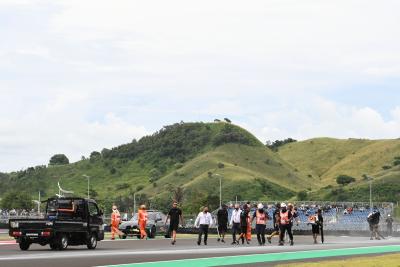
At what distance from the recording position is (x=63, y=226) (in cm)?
2998

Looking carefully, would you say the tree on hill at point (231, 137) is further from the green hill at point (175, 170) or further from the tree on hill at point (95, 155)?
the tree on hill at point (95, 155)

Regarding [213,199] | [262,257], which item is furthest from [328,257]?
[213,199]

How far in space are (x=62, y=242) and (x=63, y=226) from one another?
0.53m

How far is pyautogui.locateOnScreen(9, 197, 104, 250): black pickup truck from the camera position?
29.4 metres

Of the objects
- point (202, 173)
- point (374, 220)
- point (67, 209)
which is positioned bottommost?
point (67, 209)

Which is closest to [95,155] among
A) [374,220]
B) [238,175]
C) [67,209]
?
[238,175]

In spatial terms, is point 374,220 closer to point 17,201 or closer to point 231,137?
point 17,201

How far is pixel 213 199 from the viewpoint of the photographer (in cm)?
11181

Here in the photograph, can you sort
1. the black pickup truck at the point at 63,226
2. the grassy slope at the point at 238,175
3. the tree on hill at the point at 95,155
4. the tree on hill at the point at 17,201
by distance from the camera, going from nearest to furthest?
1. the black pickup truck at the point at 63,226
2. the tree on hill at the point at 17,201
3. the grassy slope at the point at 238,175
4. the tree on hill at the point at 95,155

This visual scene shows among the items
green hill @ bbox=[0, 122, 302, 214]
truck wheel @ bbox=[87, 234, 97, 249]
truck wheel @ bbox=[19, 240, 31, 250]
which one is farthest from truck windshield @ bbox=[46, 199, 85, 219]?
green hill @ bbox=[0, 122, 302, 214]

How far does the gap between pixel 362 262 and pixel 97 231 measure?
40.3 ft

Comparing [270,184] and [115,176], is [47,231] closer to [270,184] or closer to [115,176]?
[270,184]

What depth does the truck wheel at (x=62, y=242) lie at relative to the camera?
29.9 meters

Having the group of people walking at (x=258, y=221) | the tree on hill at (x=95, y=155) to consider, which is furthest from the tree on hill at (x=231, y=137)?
the group of people walking at (x=258, y=221)
